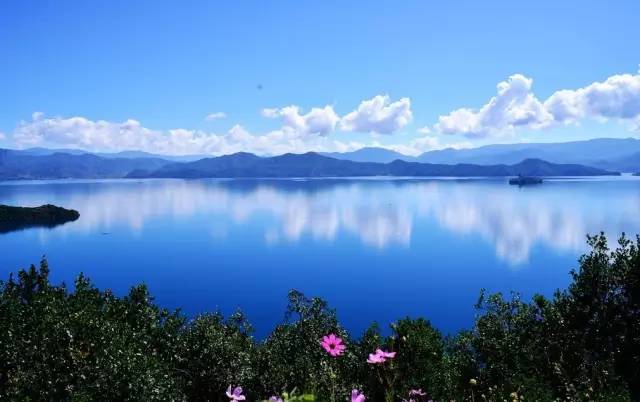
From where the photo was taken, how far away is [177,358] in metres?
32.4

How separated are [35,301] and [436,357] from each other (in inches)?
1036

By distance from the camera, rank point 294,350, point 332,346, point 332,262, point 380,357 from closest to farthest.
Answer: point 380,357 → point 332,346 → point 294,350 → point 332,262

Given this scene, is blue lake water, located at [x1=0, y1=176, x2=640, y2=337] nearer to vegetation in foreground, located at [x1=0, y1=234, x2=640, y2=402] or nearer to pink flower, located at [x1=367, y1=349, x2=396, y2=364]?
vegetation in foreground, located at [x1=0, y1=234, x2=640, y2=402]

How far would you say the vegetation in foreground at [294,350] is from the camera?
22781 mm

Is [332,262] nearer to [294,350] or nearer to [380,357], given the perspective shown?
[294,350]

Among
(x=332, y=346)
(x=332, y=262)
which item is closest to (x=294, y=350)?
(x=332, y=346)

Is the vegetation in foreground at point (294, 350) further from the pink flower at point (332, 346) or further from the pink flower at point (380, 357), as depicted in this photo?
the pink flower at point (380, 357)

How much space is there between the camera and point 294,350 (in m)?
36.2

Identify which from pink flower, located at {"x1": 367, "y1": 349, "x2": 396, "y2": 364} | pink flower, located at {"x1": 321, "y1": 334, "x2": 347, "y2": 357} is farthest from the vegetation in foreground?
pink flower, located at {"x1": 367, "y1": 349, "x2": 396, "y2": 364}

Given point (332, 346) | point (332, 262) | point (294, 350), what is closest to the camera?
point (332, 346)

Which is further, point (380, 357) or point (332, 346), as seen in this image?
point (332, 346)

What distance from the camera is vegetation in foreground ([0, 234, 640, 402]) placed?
2278 centimetres

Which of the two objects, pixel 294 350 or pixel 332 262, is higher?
pixel 294 350

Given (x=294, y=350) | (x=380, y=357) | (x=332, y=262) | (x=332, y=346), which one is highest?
(x=380, y=357)
